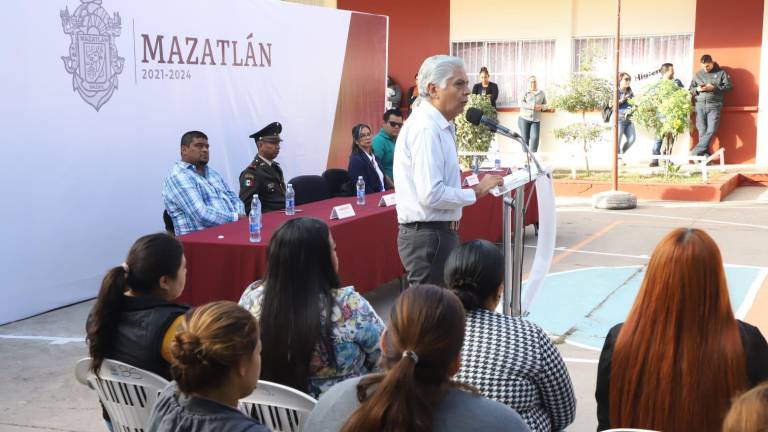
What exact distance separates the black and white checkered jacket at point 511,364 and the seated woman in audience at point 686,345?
0.23 m

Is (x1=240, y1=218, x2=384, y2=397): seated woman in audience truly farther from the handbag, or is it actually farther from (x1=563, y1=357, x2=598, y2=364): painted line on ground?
the handbag

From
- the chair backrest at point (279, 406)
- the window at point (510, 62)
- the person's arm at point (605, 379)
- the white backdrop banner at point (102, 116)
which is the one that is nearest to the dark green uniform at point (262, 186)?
the white backdrop banner at point (102, 116)

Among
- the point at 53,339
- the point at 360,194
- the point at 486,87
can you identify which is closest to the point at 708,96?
the point at 486,87

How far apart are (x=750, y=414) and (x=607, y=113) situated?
13.4 metres

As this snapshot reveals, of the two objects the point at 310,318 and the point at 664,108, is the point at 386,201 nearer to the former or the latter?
the point at 310,318

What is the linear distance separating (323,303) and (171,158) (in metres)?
4.93

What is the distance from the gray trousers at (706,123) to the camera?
45.6 ft

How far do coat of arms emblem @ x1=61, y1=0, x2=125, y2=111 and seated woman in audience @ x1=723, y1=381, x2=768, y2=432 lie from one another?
5.80m

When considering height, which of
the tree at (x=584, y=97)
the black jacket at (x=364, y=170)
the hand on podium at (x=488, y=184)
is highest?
the tree at (x=584, y=97)

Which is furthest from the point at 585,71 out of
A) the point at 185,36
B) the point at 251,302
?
the point at 251,302

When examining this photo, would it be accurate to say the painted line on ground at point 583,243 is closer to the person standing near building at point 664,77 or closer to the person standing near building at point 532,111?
the person standing near building at point 664,77

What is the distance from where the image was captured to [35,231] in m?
6.21

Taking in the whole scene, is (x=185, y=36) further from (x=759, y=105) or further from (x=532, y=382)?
(x=759, y=105)

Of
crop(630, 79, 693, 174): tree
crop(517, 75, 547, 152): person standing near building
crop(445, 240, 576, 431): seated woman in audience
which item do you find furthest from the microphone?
crop(517, 75, 547, 152): person standing near building
